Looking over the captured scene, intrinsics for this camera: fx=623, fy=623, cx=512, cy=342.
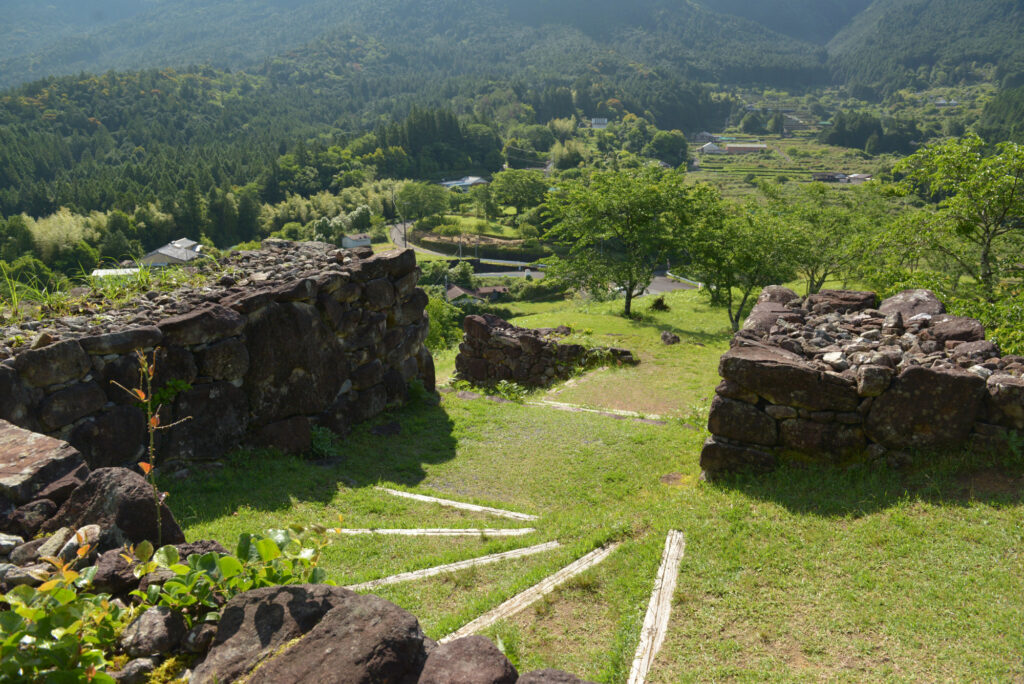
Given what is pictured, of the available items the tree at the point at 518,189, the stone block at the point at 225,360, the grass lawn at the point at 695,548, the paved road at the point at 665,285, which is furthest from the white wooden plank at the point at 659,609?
the tree at the point at 518,189

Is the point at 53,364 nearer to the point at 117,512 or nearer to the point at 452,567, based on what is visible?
the point at 117,512

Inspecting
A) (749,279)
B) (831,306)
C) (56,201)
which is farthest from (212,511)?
(56,201)

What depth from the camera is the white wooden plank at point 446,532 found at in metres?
9.33

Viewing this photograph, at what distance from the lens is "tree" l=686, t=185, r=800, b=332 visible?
1255 inches

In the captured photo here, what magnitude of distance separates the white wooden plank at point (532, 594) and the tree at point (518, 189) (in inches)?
4859

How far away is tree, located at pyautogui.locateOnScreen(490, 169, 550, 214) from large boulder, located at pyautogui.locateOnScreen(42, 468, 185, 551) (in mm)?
125503

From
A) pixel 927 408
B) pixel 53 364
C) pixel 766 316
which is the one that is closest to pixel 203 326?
pixel 53 364

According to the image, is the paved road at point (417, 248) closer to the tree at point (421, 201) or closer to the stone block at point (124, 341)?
the tree at point (421, 201)

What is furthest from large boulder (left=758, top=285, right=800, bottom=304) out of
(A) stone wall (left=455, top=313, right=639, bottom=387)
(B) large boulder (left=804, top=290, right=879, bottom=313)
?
(A) stone wall (left=455, top=313, right=639, bottom=387)

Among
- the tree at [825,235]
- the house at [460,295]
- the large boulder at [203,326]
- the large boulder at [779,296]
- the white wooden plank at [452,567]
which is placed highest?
the large boulder at [203,326]

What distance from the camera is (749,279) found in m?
33.0

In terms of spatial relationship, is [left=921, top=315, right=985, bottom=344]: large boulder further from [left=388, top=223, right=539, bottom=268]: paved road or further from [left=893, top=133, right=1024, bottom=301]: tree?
[left=388, top=223, right=539, bottom=268]: paved road

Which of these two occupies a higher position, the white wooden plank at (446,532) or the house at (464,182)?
the white wooden plank at (446,532)

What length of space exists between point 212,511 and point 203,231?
377ft
